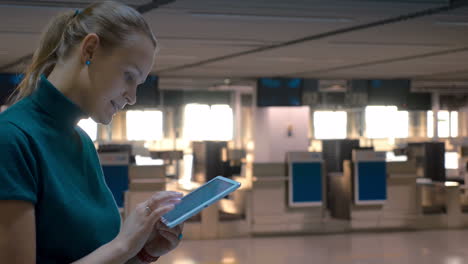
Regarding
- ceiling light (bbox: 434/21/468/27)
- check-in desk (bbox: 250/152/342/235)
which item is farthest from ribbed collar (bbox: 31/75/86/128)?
check-in desk (bbox: 250/152/342/235)

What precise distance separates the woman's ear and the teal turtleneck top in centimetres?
7

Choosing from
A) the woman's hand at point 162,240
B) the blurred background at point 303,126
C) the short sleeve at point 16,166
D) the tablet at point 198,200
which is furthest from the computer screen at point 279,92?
the short sleeve at point 16,166

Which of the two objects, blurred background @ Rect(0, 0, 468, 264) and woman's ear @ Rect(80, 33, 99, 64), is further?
blurred background @ Rect(0, 0, 468, 264)

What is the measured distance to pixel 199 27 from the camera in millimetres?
5742

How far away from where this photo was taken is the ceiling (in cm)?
471

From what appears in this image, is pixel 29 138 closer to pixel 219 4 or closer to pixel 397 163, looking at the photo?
pixel 219 4

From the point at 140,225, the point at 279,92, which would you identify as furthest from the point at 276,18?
the point at 279,92

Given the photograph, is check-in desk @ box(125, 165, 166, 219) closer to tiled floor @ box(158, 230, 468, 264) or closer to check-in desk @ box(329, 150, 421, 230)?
tiled floor @ box(158, 230, 468, 264)

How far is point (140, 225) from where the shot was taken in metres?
1.13

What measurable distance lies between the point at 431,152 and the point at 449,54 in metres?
3.90

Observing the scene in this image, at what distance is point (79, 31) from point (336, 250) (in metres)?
7.48

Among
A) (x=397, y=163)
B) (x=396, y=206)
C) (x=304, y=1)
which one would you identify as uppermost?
(x=304, y=1)

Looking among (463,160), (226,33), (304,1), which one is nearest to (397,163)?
(463,160)

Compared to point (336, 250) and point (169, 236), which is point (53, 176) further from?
point (336, 250)
